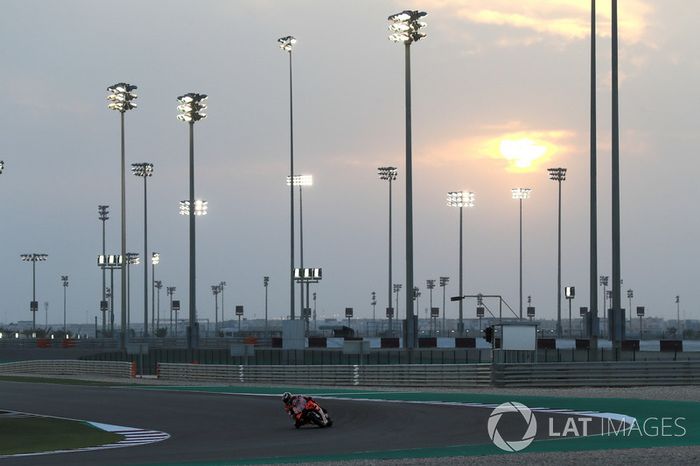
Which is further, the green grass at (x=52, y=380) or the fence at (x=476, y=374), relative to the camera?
the green grass at (x=52, y=380)

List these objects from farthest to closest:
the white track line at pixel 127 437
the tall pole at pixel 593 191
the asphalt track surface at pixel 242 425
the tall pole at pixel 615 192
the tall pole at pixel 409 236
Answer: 1. the tall pole at pixel 409 236
2. the tall pole at pixel 593 191
3. the tall pole at pixel 615 192
4. the white track line at pixel 127 437
5. the asphalt track surface at pixel 242 425

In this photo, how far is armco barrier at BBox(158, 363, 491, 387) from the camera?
42.7 meters

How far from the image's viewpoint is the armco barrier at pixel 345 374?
42719 mm

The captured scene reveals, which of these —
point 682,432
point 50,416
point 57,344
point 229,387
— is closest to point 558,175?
point 57,344

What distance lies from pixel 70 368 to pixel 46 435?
41882mm

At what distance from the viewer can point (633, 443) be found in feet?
69.6

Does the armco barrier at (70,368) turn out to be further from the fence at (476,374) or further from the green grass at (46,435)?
the green grass at (46,435)

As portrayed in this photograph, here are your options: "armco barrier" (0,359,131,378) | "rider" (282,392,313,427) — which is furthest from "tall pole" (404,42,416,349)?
"armco barrier" (0,359,131,378)

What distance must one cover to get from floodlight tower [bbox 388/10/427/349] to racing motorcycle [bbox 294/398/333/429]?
18.0 m

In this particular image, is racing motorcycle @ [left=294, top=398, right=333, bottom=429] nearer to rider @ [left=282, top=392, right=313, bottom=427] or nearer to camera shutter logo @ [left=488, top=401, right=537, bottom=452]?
rider @ [left=282, top=392, right=313, bottom=427]

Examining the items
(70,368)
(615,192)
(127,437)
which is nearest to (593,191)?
(615,192)

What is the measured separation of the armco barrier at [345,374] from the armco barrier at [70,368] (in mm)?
4837

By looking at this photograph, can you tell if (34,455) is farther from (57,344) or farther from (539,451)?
(57,344)

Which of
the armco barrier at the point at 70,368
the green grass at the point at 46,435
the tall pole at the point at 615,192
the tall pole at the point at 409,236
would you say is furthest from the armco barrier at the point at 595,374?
the armco barrier at the point at 70,368
